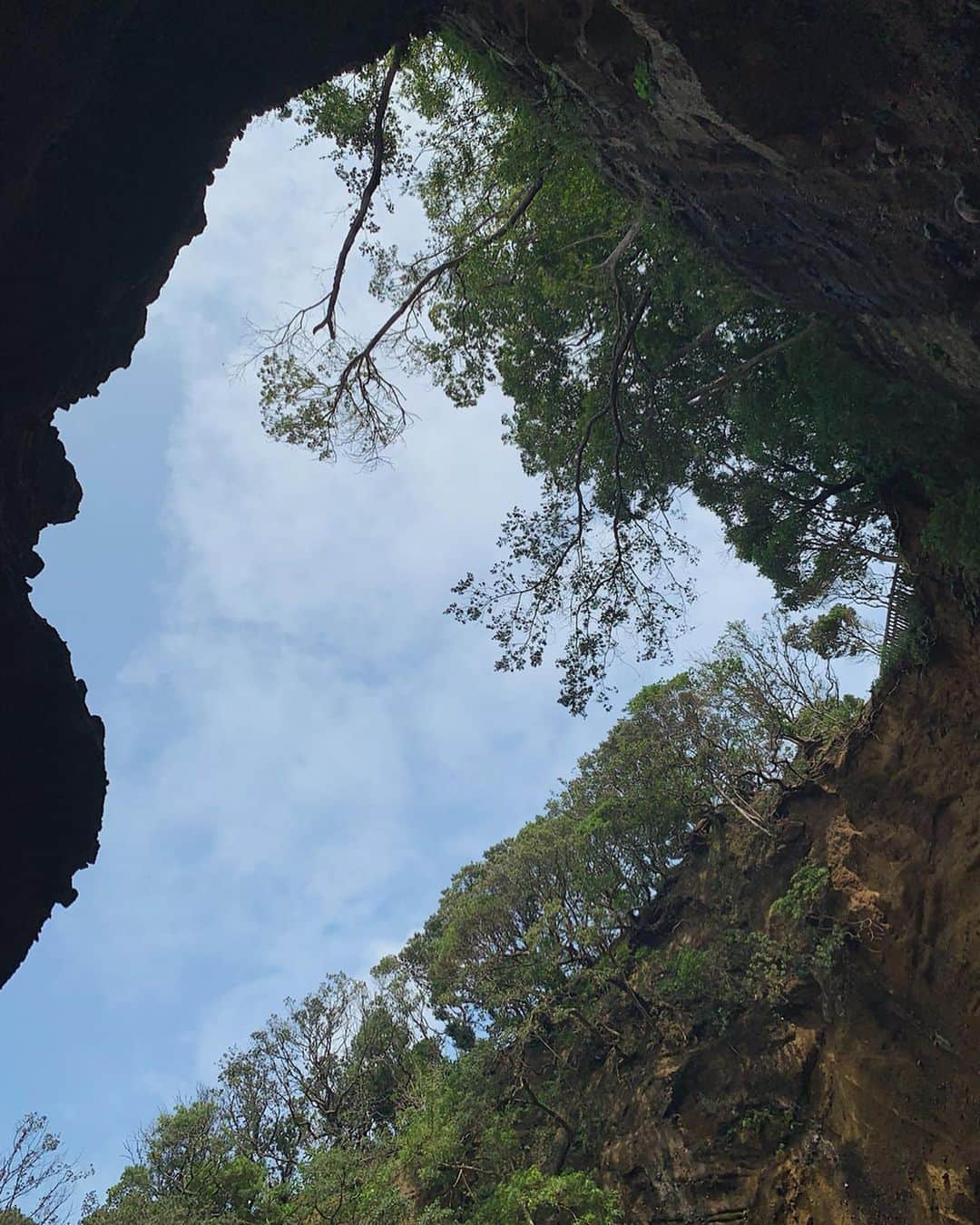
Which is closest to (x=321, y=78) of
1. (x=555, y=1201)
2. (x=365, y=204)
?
(x=365, y=204)

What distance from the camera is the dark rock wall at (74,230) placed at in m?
6.07

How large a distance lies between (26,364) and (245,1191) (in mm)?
15516

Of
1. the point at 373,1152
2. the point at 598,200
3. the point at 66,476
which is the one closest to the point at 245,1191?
the point at 373,1152

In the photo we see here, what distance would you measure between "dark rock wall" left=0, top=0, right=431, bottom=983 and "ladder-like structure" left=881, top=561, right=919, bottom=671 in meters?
11.6

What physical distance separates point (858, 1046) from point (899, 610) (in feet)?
26.7

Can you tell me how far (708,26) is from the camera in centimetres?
621

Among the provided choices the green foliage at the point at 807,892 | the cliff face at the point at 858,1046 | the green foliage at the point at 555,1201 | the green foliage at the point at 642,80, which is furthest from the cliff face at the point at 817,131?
the green foliage at the point at 555,1201

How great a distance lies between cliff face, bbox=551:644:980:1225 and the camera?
12.1 metres

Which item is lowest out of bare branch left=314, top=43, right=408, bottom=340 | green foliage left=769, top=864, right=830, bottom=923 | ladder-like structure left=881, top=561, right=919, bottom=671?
green foliage left=769, top=864, right=830, bottom=923

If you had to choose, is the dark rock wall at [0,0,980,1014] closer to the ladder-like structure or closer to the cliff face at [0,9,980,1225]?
the cliff face at [0,9,980,1225]

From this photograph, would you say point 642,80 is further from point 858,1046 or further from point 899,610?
point 858,1046

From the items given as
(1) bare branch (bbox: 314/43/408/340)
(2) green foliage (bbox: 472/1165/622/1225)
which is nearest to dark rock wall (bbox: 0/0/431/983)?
(1) bare branch (bbox: 314/43/408/340)

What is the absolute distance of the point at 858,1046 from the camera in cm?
1341

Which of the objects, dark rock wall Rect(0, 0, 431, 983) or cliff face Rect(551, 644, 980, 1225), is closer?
dark rock wall Rect(0, 0, 431, 983)
